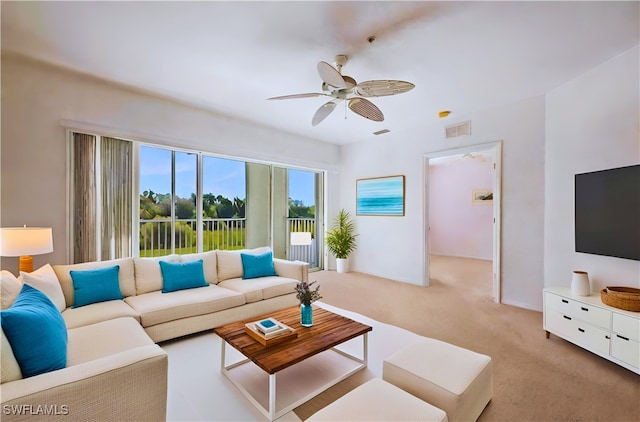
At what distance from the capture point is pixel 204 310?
284 centimetres

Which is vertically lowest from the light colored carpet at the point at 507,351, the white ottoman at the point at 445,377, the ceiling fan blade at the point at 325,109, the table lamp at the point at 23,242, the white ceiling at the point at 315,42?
the light colored carpet at the point at 507,351

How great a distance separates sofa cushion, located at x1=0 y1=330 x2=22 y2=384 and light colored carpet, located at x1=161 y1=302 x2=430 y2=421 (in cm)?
86

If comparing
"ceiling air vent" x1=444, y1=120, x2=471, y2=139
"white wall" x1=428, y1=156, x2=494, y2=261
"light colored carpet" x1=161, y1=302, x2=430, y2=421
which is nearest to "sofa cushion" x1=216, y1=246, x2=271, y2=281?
"light colored carpet" x1=161, y1=302, x2=430, y2=421

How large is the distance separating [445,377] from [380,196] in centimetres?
418

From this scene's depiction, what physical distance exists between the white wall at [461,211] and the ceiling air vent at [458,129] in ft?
11.2

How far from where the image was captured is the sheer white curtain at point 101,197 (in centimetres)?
327

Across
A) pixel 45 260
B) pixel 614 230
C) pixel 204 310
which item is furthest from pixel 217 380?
pixel 614 230

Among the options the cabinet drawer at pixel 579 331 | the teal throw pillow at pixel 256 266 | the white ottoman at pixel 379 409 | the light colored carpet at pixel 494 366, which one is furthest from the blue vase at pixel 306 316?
the cabinet drawer at pixel 579 331

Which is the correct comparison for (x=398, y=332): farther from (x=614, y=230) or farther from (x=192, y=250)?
(x=192, y=250)

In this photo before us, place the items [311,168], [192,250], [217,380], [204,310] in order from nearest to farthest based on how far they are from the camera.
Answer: [217,380]
[204,310]
[192,250]
[311,168]

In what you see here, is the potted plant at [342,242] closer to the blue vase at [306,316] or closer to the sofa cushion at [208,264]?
the sofa cushion at [208,264]

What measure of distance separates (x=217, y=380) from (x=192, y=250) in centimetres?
260

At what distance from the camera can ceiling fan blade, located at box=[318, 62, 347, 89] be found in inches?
84.5

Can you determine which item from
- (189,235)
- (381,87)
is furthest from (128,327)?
(381,87)
